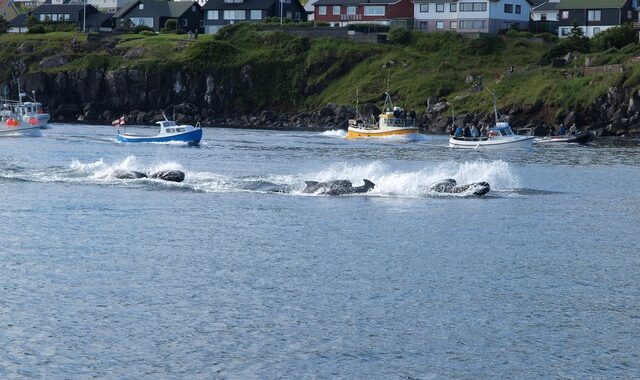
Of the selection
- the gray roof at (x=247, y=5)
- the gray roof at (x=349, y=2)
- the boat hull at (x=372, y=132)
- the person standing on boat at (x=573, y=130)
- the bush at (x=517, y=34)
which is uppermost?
the gray roof at (x=247, y=5)

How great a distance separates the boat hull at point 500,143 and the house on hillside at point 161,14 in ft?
268

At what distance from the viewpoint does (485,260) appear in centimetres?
→ 4209

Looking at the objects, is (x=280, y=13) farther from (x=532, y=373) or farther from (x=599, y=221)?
(x=532, y=373)

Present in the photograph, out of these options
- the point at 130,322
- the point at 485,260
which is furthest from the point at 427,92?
the point at 130,322

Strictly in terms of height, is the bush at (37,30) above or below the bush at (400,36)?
above

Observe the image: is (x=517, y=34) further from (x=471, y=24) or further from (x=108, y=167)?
(x=108, y=167)

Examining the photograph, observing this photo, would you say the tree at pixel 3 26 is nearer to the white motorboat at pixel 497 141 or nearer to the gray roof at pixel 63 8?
the gray roof at pixel 63 8

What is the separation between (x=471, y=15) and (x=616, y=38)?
21996 mm

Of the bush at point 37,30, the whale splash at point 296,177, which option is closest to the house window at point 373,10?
the bush at point 37,30

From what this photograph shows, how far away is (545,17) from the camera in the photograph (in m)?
152

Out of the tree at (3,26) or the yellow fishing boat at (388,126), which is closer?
the yellow fishing boat at (388,126)

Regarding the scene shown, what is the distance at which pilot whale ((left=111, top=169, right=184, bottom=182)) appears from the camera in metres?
67.0

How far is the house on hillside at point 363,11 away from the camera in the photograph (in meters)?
154

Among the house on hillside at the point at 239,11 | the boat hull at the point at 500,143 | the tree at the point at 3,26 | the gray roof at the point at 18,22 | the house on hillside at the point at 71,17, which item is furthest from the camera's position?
the gray roof at the point at 18,22
